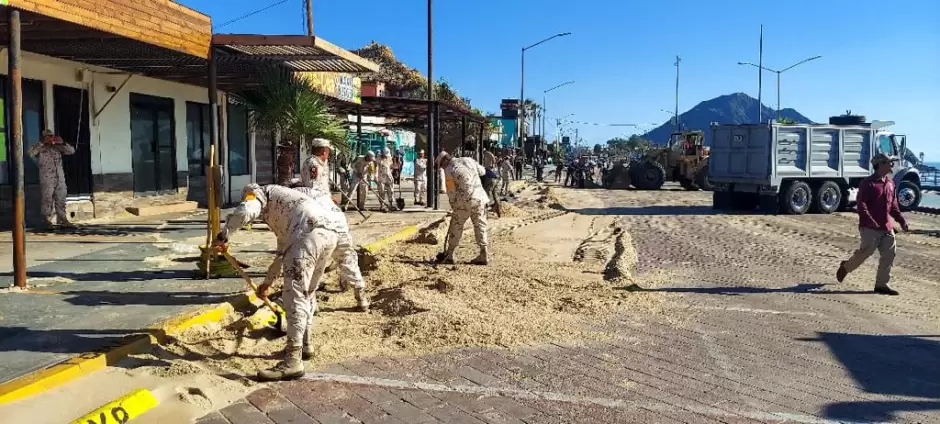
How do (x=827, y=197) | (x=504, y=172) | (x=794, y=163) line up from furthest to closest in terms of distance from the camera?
(x=504, y=172) < (x=827, y=197) < (x=794, y=163)

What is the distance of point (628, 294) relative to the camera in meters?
7.79

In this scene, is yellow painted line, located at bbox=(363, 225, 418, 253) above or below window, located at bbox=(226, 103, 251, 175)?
below

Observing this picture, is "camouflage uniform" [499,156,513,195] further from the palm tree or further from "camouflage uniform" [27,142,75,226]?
"camouflage uniform" [27,142,75,226]

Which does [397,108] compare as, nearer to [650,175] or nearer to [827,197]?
[827,197]

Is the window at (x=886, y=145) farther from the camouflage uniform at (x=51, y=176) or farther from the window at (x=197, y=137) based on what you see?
the camouflage uniform at (x=51, y=176)

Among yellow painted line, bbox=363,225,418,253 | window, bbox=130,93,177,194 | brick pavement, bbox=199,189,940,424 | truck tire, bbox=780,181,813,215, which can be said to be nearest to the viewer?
brick pavement, bbox=199,189,940,424

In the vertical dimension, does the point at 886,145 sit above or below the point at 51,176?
above

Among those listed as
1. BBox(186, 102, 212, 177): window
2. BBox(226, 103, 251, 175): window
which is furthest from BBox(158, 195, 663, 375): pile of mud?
BBox(226, 103, 251, 175): window

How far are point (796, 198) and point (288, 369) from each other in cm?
1734

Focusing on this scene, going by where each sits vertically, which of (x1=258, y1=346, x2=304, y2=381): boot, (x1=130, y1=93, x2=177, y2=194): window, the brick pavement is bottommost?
the brick pavement

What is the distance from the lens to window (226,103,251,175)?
17.3m

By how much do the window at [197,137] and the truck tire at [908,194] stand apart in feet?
62.1

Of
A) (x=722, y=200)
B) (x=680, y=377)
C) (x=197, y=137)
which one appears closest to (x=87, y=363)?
(x=680, y=377)

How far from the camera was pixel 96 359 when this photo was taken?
483 cm
